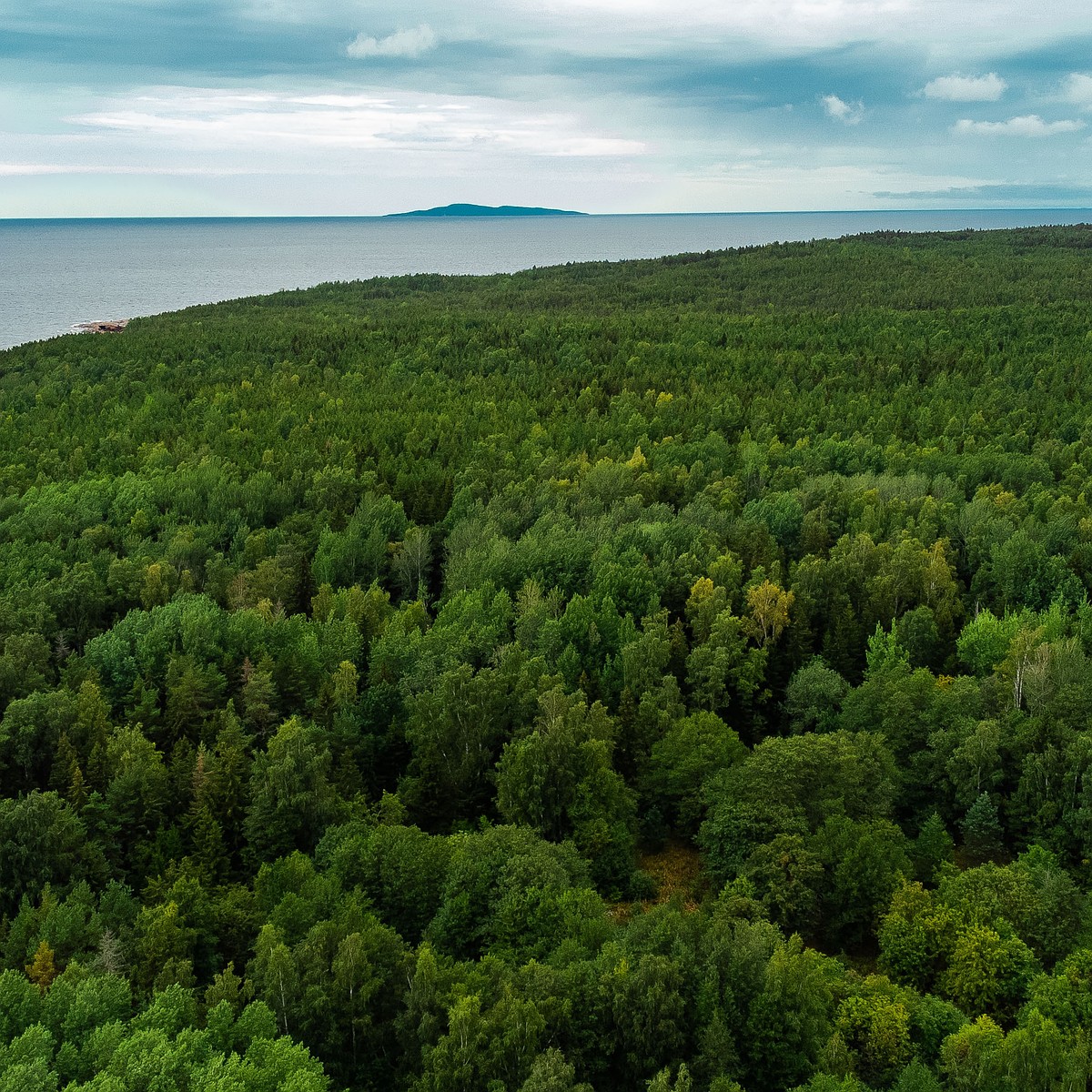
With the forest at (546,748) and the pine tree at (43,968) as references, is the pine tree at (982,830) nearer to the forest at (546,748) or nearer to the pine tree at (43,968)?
the forest at (546,748)

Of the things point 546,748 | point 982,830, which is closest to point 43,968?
point 546,748

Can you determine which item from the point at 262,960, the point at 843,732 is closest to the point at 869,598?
the point at 843,732

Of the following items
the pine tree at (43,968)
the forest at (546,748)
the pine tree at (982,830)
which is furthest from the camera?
the pine tree at (982,830)

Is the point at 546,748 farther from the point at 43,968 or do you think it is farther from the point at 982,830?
the point at 43,968

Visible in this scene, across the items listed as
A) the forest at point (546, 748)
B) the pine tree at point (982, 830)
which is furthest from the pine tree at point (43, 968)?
the pine tree at point (982, 830)

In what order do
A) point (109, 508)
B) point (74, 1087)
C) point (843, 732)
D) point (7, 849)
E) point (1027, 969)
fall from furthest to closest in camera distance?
point (109, 508)
point (843, 732)
point (7, 849)
point (1027, 969)
point (74, 1087)

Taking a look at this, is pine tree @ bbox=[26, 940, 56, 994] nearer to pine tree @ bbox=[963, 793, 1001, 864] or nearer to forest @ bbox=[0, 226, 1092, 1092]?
forest @ bbox=[0, 226, 1092, 1092]

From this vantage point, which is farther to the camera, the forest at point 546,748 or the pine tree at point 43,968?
the pine tree at point 43,968

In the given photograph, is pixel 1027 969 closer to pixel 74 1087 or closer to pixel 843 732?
pixel 843 732
